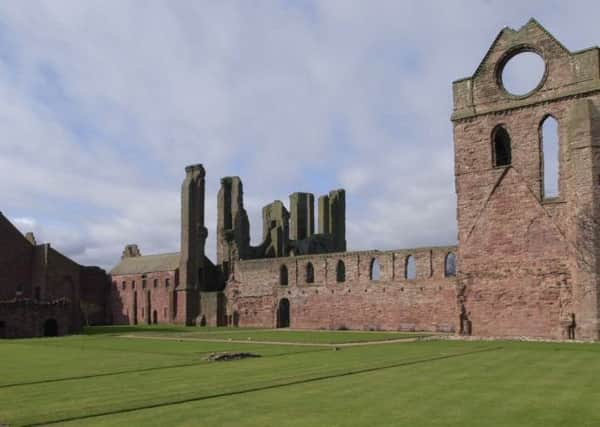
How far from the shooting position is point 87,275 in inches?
2202

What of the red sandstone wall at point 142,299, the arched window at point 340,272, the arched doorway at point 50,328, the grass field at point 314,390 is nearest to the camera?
the grass field at point 314,390

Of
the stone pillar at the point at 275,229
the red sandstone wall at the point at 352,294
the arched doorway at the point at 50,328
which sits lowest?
the arched doorway at the point at 50,328

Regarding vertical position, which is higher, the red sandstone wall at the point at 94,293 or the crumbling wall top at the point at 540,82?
the crumbling wall top at the point at 540,82

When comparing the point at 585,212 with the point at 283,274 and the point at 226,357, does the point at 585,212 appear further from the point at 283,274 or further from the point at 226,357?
the point at 283,274

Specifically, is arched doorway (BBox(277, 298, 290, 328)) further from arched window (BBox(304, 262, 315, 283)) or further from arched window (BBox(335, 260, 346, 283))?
arched window (BBox(335, 260, 346, 283))

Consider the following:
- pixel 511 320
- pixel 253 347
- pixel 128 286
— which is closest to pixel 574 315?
pixel 511 320

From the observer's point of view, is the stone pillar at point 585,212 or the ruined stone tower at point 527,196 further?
the ruined stone tower at point 527,196

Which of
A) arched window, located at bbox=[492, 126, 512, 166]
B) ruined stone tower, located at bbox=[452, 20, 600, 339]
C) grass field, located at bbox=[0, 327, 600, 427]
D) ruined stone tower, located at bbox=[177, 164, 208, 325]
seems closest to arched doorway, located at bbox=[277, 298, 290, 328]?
ruined stone tower, located at bbox=[177, 164, 208, 325]

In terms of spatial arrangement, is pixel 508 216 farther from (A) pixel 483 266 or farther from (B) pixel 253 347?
(B) pixel 253 347

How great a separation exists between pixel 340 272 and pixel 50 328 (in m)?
15.7

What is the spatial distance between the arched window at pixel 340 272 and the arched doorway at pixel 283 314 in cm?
419

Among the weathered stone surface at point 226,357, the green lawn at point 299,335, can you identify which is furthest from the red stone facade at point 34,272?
the weathered stone surface at point 226,357

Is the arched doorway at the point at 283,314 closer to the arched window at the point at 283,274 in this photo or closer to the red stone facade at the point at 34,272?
the arched window at the point at 283,274

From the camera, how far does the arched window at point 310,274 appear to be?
127 feet
